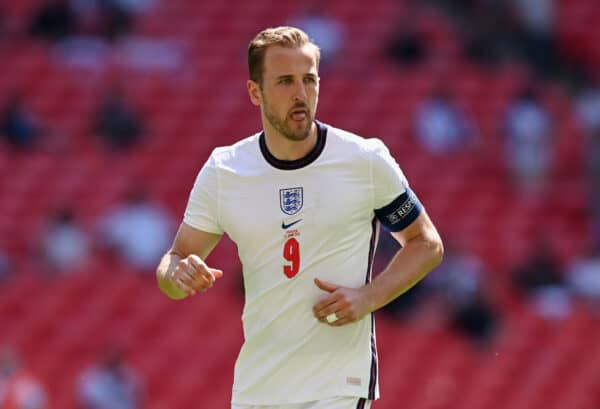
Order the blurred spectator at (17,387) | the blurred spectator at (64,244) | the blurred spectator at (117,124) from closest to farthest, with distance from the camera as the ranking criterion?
1. the blurred spectator at (17,387)
2. the blurred spectator at (64,244)
3. the blurred spectator at (117,124)

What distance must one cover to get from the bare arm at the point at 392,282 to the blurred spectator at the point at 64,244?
835 cm

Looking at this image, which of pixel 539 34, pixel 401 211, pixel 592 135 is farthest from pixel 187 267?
pixel 539 34

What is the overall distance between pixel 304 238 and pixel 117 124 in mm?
10632

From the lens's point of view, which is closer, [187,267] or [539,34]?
[187,267]

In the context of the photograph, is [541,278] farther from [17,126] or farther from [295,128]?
[295,128]

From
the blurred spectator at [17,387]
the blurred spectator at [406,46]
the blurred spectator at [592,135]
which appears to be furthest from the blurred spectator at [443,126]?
the blurred spectator at [17,387]

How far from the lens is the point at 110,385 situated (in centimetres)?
1134

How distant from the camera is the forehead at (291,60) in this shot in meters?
4.93

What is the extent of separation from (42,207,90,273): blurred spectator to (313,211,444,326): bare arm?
27.4ft

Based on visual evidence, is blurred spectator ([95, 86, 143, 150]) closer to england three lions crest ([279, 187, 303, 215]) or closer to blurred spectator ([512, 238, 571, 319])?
blurred spectator ([512, 238, 571, 319])

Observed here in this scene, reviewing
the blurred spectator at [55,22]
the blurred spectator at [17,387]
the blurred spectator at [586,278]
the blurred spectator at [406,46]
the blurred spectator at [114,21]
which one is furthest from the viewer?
→ the blurred spectator at [114,21]

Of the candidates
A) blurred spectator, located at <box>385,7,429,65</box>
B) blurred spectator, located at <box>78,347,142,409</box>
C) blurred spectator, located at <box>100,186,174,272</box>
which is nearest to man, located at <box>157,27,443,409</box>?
blurred spectator, located at <box>78,347,142,409</box>

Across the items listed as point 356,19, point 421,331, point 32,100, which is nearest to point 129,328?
point 421,331

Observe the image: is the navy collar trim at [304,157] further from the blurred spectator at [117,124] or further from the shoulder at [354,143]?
the blurred spectator at [117,124]
